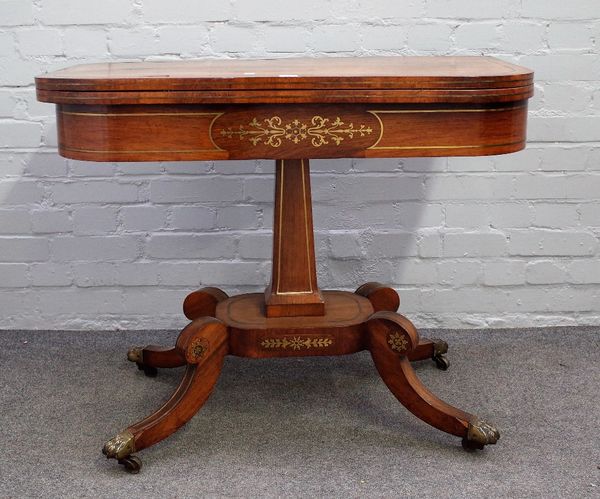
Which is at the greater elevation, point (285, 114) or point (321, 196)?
point (285, 114)

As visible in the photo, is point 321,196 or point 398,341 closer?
point 398,341

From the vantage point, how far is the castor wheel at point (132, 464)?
175cm

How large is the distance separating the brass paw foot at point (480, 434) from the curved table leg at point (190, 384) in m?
0.55

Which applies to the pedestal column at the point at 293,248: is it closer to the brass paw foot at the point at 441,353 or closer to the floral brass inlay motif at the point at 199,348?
the floral brass inlay motif at the point at 199,348

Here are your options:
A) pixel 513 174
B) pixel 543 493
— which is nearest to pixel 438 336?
pixel 513 174

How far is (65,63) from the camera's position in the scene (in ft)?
7.68

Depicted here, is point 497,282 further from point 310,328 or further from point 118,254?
point 118,254

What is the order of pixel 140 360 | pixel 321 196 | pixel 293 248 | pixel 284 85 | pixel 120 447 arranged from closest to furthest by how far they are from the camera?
pixel 284 85, pixel 120 447, pixel 293 248, pixel 140 360, pixel 321 196

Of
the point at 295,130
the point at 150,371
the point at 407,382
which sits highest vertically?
the point at 295,130

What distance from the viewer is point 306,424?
1.95 meters

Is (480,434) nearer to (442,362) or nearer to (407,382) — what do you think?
(407,382)

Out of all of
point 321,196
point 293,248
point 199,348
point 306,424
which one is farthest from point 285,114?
point 321,196

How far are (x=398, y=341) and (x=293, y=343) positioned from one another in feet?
0.76

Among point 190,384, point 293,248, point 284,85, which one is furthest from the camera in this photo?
point 293,248
